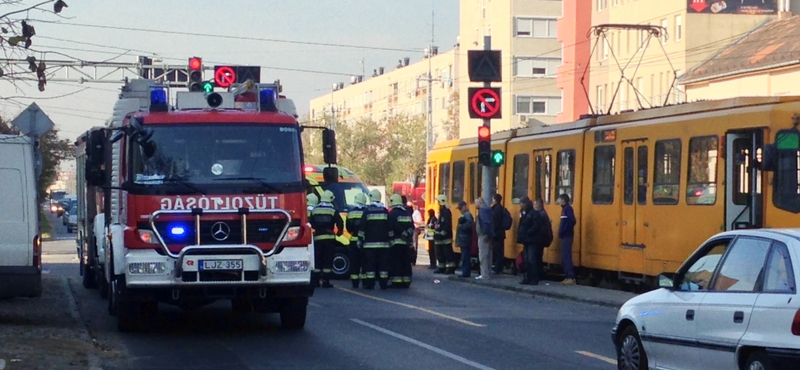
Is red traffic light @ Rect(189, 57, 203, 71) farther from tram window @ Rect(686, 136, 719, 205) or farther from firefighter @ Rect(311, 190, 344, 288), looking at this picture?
tram window @ Rect(686, 136, 719, 205)

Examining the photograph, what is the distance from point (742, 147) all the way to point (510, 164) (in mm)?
10279

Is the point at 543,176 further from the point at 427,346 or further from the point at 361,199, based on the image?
the point at 427,346

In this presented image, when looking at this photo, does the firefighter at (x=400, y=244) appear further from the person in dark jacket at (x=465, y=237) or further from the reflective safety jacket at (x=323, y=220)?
the person in dark jacket at (x=465, y=237)

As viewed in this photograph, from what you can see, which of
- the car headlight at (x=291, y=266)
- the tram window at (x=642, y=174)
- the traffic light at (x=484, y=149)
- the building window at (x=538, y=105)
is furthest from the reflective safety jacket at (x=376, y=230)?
the building window at (x=538, y=105)

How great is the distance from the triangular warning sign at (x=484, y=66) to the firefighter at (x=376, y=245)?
5087mm

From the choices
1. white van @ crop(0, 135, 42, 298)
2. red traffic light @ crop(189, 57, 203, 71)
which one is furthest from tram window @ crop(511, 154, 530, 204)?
white van @ crop(0, 135, 42, 298)

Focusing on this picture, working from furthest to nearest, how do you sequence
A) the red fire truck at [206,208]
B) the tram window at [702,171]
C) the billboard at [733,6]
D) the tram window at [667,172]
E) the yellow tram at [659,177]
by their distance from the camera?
the billboard at [733,6] < the tram window at [667,172] < the tram window at [702,171] < the yellow tram at [659,177] < the red fire truck at [206,208]

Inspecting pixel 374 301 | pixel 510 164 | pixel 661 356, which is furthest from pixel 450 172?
pixel 661 356

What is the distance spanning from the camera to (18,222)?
1623cm

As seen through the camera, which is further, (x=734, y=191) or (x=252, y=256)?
(x=734, y=191)

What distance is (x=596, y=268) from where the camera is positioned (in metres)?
24.6

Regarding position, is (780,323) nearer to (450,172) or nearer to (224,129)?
(224,129)

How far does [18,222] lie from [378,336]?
15.1ft

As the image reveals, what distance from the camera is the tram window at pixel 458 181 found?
3319 centimetres
